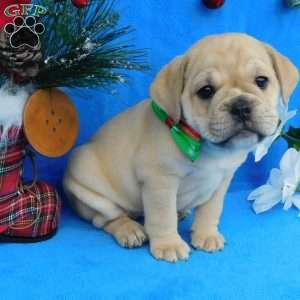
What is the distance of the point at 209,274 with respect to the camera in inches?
65.6

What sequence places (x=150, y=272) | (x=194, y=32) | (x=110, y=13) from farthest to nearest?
(x=194, y=32), (x=110, y=13), (x=150, y=272)

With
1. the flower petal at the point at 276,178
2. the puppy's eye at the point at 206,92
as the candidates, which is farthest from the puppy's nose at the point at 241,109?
the flower petal at the point at 276,178

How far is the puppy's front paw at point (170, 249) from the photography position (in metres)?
1.74

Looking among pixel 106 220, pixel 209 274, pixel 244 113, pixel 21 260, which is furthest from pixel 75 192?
pixel 244 113

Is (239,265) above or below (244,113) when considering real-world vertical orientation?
below

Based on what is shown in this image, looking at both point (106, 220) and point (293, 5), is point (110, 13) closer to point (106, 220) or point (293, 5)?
point (106, 220)

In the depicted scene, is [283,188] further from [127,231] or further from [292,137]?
[127,231]

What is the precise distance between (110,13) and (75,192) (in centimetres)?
63

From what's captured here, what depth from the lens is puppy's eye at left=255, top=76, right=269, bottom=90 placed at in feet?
5.44

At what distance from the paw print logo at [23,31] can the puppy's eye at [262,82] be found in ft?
2.14

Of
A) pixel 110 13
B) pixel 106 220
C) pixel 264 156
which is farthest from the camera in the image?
pixel 264 156

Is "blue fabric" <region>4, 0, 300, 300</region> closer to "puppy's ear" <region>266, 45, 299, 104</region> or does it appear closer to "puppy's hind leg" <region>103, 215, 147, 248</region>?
"puppy's hind leg" <region>103, 215, 147, 248</region>

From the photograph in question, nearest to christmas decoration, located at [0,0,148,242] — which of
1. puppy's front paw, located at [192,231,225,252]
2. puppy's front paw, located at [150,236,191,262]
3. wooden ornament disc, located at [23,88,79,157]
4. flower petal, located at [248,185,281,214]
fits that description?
wooden ornament disc, located at [23,88,79,157]

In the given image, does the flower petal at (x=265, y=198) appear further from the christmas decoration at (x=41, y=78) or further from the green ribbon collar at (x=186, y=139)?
the christmas decoration at (x=41, y=78)
